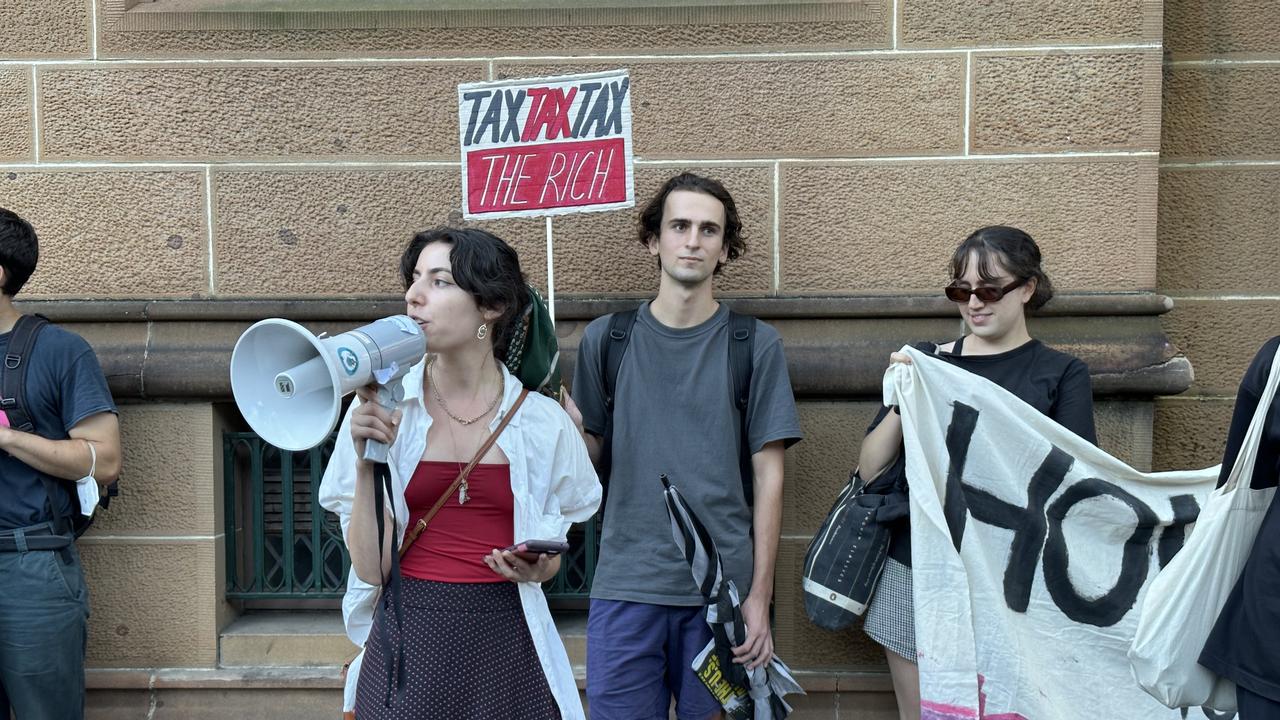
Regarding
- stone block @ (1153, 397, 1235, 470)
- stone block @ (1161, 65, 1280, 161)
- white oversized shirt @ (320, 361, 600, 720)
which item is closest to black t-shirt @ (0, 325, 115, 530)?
white oversized shirt @ (320, 361, 600, 720)

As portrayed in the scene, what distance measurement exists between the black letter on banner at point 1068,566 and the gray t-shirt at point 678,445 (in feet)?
2.93

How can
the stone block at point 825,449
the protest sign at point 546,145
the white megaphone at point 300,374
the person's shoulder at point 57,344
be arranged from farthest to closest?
the stone block at point 825,449
the protest sign at point 546,145
the person's shoulder at point 57,344
the white megaphone at point 300,374

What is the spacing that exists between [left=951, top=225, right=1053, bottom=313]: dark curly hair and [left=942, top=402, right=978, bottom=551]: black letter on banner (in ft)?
1.41

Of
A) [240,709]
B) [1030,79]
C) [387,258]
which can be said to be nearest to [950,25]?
[1030,79]

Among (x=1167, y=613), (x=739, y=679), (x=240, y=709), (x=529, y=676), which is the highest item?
(x=1167, y=613)

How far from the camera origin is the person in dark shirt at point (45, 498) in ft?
12.0

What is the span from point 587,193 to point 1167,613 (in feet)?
7.37

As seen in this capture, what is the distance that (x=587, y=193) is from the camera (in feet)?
13.2

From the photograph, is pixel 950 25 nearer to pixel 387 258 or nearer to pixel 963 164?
pixel 963 164

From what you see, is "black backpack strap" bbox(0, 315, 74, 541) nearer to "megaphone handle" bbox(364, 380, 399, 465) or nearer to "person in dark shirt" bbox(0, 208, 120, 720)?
"person in dark shirt" bbox(0, 208, 120, 720)

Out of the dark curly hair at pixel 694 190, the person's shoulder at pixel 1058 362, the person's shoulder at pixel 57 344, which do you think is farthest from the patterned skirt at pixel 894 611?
the person's shoulder at pixel 57 344

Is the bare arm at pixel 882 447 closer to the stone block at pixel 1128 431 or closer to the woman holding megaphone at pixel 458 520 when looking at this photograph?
the stone block at pixel 1128 431

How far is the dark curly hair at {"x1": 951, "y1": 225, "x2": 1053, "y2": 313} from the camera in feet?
12.0

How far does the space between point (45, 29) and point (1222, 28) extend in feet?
15.4
